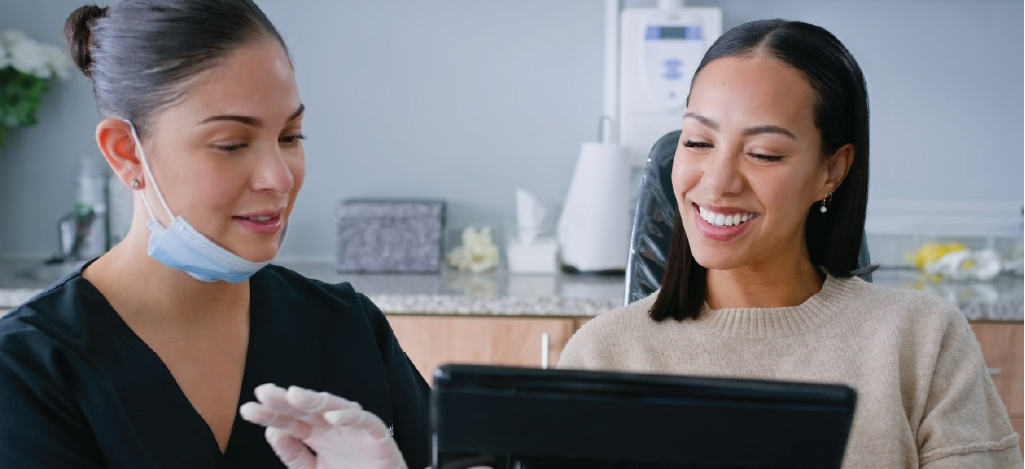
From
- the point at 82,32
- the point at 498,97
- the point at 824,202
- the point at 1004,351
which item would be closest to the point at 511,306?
the point at 498,97

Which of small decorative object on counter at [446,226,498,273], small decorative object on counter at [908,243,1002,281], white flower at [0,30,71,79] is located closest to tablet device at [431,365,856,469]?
small decorative object on counter at [446,226,498,273]

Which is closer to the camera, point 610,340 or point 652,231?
point 610,340

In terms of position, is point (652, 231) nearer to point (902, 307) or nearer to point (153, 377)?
point (902, 307)

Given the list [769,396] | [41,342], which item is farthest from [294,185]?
[769,396]

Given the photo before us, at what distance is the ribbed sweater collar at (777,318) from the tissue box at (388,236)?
1415 mm

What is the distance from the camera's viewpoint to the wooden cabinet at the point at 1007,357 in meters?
2.44

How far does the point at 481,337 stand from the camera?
2436 mm

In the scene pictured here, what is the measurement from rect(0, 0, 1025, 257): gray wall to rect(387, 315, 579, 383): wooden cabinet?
0.65 meters

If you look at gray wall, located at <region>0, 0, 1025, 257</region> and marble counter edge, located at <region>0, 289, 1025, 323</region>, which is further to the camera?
gray wall, located at <region>0, 0, 1025, 257</region>

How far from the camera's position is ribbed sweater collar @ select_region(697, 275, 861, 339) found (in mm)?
1378

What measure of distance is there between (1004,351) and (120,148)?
2096 mm

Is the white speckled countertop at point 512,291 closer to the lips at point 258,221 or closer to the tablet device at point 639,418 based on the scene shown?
the lips at point 258,221

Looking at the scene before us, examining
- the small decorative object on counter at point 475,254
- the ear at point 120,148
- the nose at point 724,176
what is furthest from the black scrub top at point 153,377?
the small decorative object on counter at point 475,254

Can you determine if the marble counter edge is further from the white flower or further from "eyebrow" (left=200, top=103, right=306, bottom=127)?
"eyebrow" (left=200, top=103, right=306, bottom=127)
